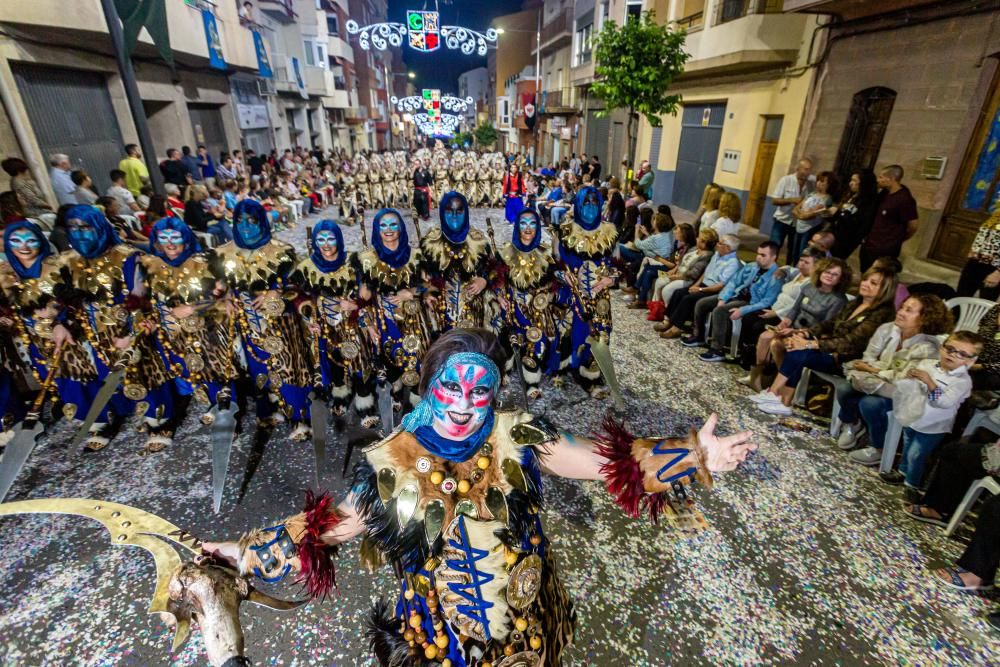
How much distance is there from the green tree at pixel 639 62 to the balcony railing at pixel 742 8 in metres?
1.78

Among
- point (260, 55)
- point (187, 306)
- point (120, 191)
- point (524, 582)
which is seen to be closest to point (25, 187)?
point (120, 191)

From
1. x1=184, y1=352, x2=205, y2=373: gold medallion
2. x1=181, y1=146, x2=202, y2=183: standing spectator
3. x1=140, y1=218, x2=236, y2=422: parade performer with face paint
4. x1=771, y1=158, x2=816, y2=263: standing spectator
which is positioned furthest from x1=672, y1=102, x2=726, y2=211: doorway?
x1=181, y1=146, x2=202, y2=183: standing spectator

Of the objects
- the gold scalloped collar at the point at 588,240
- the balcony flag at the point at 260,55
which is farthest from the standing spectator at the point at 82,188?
the balcony flag at the point at 260,55

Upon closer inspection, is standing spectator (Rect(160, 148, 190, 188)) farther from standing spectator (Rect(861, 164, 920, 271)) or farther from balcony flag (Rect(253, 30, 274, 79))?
standing spectator (Rect(861, 164, 920, 271))

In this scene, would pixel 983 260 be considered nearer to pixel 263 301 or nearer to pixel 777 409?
pixel 777 409

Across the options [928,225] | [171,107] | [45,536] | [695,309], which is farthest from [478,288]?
[171,107]

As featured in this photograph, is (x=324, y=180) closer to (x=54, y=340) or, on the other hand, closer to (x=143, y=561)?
(x=54, y=340)

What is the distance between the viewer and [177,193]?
970 cm

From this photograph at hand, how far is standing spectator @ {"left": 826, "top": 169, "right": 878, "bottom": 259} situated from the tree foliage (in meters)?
4.16

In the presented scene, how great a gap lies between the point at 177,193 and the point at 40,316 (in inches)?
285

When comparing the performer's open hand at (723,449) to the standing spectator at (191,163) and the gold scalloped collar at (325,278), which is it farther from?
the standing spectator at (191,163)

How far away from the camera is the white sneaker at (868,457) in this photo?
3.88 meters

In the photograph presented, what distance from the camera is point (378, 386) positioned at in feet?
14.7

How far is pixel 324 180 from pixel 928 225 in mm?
17405
